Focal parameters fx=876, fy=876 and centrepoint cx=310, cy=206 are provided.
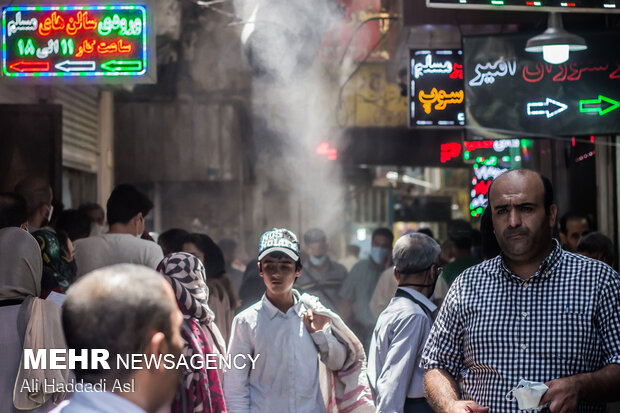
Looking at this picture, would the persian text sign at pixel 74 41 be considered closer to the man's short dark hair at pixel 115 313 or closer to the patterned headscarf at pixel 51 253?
the patterned headscarf at pixel 51 253

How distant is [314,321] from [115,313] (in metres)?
2.86

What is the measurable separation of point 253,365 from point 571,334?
77.5 inches

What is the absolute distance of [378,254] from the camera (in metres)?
9.73

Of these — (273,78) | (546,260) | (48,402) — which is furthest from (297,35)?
(546,260)

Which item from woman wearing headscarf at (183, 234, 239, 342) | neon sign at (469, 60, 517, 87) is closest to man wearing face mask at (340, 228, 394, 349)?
neon sign at (469, 60, 517, 87)

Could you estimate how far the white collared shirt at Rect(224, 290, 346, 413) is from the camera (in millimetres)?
4582

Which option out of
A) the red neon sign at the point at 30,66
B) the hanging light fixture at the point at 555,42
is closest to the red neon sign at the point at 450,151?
the hanging light fixture at the point at 555,42

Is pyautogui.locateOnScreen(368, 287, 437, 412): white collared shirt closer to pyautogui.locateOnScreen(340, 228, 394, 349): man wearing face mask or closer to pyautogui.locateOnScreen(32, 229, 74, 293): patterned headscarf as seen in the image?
pyautogui.locateOnScreen(32, 229, 74, 293): patterned headscarf

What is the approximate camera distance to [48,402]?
4.84 metres

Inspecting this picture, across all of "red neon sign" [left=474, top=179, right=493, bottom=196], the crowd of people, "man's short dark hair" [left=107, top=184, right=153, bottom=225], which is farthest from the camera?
"red neon sign" [left=474, top=179, right=493, bottom=196]

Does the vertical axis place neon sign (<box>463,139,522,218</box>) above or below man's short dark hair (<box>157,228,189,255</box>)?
above

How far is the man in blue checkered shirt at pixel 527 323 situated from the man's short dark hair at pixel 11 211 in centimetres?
281

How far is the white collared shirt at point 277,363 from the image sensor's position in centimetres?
458

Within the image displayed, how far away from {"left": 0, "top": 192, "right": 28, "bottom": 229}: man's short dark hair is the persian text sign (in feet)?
9.42
